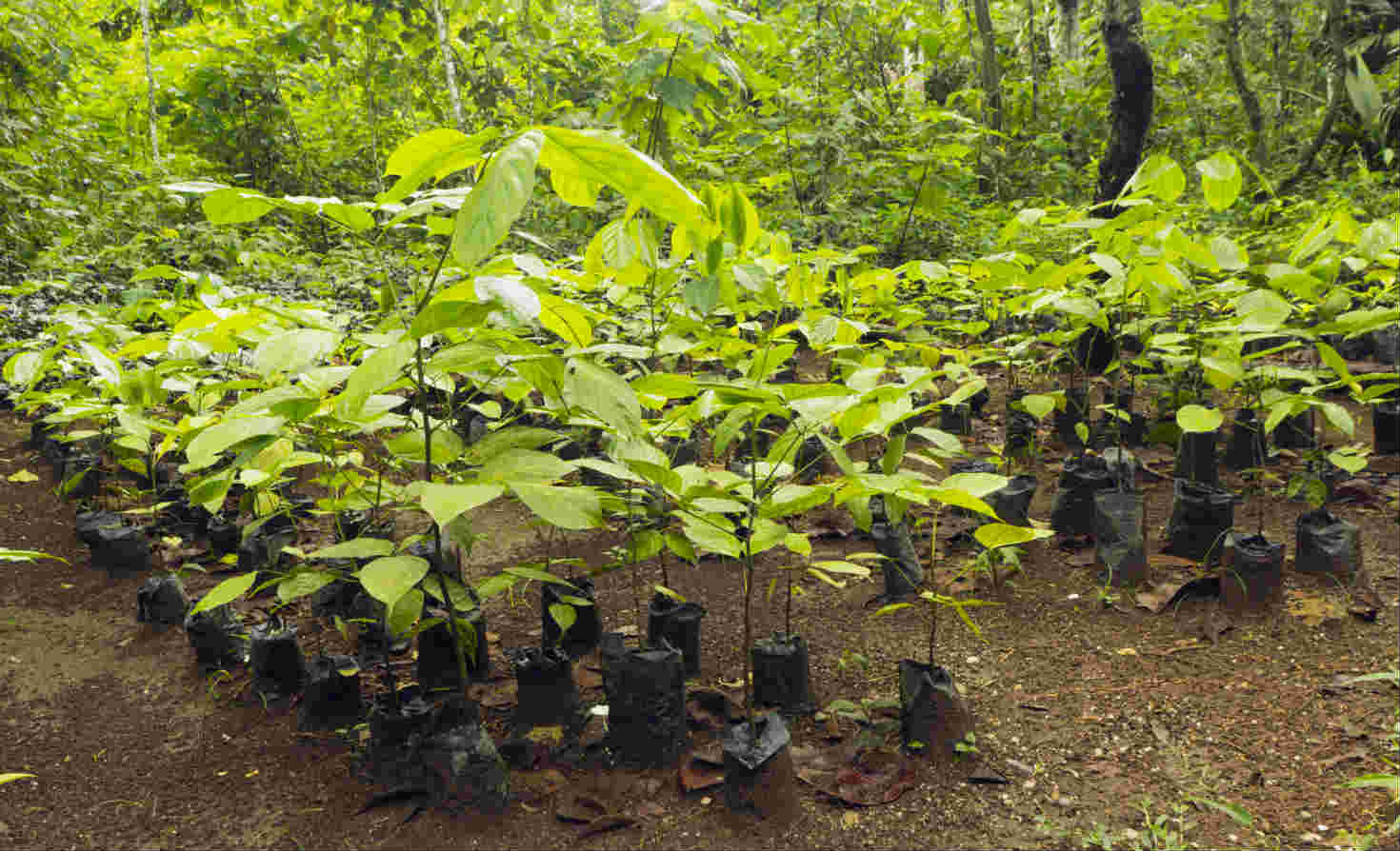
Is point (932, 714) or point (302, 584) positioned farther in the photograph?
point (932, 714)

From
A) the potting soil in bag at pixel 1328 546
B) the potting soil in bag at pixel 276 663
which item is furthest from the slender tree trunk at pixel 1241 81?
the potting soil in bag at pixel 276 663

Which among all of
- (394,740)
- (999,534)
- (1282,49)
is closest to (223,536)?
(394,740)

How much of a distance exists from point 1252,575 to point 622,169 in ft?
6.10

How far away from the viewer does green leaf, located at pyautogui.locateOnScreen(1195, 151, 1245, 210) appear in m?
1.56

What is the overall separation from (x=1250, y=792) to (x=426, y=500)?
139cm

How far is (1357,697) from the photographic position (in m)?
1.58

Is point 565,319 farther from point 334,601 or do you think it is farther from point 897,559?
point 334,601

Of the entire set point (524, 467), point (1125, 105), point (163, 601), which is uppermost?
point (1125, 105)

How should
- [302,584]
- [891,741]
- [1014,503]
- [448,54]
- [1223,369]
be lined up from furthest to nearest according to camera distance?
1. [448,54]
2. [1014,503]
3. [1223,369]
4. [891,741]
5. [302,584]

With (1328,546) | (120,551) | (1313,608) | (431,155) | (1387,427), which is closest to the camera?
(431,155)

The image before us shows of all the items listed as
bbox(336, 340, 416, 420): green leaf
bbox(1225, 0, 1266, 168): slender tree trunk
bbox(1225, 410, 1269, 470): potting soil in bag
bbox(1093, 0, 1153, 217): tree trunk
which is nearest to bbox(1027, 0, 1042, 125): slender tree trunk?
bbox(1225, 0, 1266, 168): slender tree trunk

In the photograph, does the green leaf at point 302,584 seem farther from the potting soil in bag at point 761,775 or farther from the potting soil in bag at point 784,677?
the potting soil in bag at point 784,677

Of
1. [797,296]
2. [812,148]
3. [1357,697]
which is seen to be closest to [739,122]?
[812,148]

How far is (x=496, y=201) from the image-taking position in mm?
687
